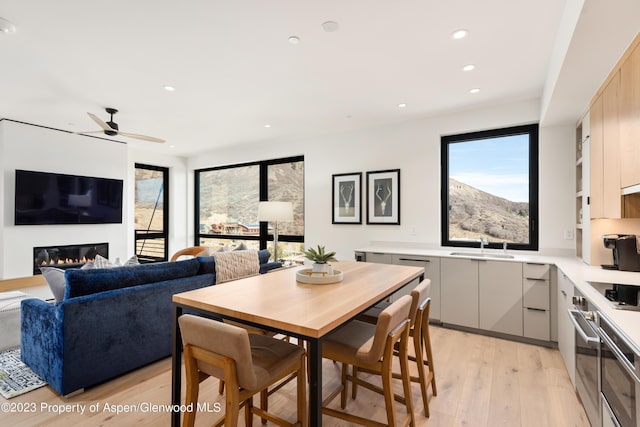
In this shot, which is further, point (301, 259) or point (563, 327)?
point (301, 259)

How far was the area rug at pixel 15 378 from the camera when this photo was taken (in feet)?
7.29

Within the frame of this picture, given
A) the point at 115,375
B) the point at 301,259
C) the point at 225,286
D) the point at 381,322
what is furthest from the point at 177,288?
the point at 301,259

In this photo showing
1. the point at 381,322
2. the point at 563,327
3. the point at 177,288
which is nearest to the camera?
the point at 381,322

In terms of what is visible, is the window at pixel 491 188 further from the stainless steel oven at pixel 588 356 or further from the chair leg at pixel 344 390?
the chair leg at pixel 344 390

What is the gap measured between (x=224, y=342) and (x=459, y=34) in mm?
2488

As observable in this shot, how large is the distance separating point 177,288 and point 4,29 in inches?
88.2

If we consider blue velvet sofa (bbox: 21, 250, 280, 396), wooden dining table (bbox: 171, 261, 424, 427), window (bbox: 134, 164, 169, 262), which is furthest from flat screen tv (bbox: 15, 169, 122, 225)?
wooden dining table (bbox: 171, 261, 424, 427)

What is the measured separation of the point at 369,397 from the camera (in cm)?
218

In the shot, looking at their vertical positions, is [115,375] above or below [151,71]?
below

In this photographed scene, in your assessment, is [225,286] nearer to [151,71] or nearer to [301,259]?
[151,71]

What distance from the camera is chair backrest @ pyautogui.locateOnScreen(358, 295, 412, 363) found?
1.43 meters

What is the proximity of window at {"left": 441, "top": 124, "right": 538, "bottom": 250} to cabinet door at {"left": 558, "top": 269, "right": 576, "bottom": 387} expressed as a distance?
1.07 m

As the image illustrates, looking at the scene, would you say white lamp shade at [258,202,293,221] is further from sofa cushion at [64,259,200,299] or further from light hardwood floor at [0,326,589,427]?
light hardwood floor at [0,326,589,427]

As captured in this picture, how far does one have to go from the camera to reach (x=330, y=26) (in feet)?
7.10
